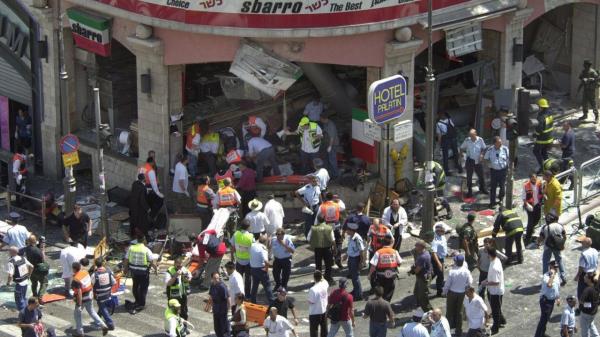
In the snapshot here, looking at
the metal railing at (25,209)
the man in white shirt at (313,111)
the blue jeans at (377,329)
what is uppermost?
the man in white shirt at (313,111)

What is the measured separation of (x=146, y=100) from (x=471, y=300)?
37.6 feet

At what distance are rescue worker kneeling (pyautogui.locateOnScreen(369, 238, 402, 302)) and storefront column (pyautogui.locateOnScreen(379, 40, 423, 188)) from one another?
212 inches

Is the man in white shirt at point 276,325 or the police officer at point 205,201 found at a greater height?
the man in white shirt at point 276,325

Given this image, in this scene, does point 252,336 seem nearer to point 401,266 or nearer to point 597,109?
point 401,266

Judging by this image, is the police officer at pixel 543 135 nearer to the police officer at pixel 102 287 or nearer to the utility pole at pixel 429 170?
the utility pole at pixel 429 170

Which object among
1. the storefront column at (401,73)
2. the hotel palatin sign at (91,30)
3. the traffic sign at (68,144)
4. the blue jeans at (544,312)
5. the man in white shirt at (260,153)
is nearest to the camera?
the blue jeans at (544,312)

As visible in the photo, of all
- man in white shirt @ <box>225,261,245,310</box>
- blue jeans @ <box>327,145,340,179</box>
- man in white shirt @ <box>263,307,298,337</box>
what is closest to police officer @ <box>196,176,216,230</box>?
blue jeans @ <box>327,145,340,179</box>

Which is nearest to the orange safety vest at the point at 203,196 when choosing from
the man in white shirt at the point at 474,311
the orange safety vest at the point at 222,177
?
the orange safety vest at the point at 222,177

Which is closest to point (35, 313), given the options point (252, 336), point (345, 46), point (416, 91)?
point (252, 336)

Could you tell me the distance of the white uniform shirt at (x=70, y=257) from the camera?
3027cm

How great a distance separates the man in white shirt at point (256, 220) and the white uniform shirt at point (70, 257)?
3.59 metres

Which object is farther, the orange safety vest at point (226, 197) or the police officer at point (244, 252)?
the orange safety vest at point (226, 197)

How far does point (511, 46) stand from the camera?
3678 centimetres

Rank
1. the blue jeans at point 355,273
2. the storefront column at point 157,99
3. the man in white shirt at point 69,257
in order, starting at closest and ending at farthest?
the blue jeans at point 355,273 → the man in white shirt at point 69,257 → the storefront column at point 157,99
